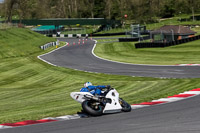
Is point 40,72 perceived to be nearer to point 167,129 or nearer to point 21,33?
point 167,129

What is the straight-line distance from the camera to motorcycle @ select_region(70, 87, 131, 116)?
42.1 feet

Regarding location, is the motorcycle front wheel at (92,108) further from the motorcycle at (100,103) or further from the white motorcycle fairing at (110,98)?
the white motorcycle fairing at (110,98)

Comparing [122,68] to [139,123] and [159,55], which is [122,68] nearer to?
[159,55]

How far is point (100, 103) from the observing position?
1315 centimetres

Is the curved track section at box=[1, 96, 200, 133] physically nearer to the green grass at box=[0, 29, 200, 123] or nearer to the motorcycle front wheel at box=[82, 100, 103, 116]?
the motorcycle front wheel at box=[82, 100, 103, 116]

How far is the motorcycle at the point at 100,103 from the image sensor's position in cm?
1283

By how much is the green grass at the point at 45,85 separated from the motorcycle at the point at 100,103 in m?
1.18

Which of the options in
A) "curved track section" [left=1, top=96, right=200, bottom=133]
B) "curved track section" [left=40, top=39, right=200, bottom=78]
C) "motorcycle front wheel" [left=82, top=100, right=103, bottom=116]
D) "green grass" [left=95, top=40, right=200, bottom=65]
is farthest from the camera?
"green grass" [left=95, top=40, right=200, bottom=65]

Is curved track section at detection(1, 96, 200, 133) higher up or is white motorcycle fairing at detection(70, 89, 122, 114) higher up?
white motorcycle fairing at detection(70, 89, 122, 114)

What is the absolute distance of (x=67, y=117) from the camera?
1313 cm

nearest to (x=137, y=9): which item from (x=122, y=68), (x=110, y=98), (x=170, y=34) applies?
(x=170, y=34)

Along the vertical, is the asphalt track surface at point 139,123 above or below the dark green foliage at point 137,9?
below

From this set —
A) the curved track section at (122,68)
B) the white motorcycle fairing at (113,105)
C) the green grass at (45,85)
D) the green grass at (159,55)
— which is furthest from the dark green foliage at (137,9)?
the white motorcycle fairing at (113,105)

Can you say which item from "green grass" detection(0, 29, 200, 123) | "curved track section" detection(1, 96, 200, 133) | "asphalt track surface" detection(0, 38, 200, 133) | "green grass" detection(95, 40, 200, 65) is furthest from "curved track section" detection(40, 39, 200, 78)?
"curved track section" detection(1, 96, 200, 133)
